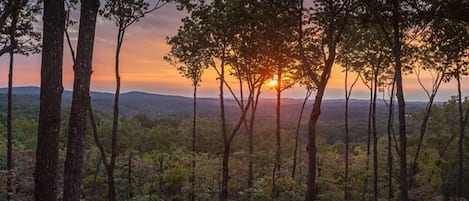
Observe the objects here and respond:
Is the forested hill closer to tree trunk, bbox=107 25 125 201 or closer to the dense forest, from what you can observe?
the dense forest

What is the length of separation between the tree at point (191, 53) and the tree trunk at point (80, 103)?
11874mm

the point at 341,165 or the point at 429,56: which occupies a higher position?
the point at 429,56

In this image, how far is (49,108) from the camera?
Result: 19.1ft

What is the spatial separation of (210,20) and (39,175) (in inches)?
519

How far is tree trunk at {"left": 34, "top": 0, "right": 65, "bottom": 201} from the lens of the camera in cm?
581

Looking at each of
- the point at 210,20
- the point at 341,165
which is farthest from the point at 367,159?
the point at 210,20

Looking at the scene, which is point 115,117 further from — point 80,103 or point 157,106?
point 157,106

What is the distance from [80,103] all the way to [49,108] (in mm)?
858

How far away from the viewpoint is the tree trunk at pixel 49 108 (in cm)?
581

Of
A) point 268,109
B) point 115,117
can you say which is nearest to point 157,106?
point 268,109

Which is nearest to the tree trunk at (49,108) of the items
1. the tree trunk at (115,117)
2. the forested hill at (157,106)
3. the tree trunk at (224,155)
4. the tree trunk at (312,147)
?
the tree trunk at (312,147)

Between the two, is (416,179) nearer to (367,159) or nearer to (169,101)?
(367,159)

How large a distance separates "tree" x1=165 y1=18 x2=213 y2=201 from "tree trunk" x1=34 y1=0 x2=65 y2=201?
41.7 feet

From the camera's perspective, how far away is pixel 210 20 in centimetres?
1814
